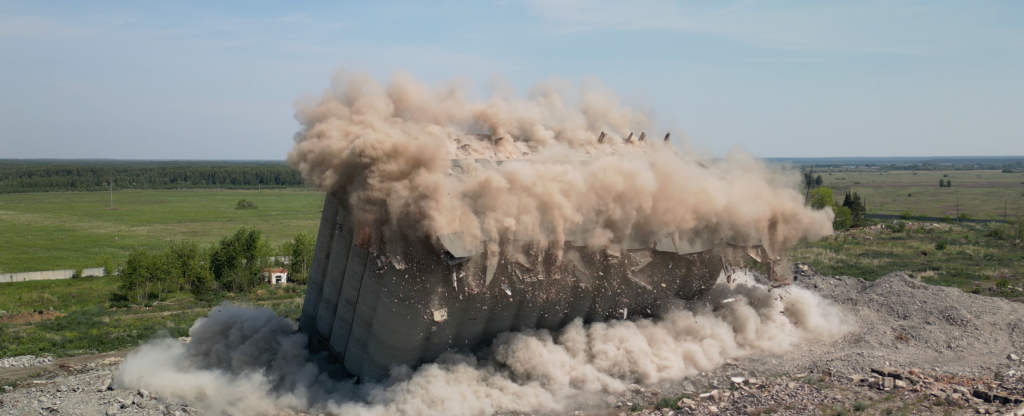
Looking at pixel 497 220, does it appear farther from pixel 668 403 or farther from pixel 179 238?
pixel 179 238

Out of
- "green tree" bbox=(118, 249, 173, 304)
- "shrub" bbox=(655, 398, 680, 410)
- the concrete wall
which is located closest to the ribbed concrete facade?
"shrub" bbox=(655, 398, 680, 410)

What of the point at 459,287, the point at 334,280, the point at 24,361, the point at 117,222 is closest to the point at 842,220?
the point at 334,280

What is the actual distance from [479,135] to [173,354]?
11.5m

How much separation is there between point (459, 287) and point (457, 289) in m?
0.07

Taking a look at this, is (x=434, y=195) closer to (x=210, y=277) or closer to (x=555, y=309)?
(x=555, y=309)

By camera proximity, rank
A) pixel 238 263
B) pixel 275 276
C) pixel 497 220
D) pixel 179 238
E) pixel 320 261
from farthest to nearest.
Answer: pixel 179 238 → pixel 275 276 → pixel 238 263 → pixel 320 261 → pixel 497 220

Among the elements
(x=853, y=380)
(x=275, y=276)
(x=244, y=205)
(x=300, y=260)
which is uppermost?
(x=853, y=380)

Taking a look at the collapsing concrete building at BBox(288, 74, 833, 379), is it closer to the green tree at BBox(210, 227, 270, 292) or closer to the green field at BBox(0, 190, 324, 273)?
the green tree at BBox(210, 227, 270, 292)

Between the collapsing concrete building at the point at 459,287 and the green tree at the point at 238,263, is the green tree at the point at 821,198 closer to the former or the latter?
the collapsing concrete building at the point at 459,287

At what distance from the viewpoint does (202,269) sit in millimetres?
39531

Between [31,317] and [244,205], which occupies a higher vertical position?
[31,317]

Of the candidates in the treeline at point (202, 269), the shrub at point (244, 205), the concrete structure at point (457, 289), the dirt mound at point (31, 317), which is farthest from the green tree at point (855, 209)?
the shrub at point (244, 205)

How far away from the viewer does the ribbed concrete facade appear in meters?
16.6

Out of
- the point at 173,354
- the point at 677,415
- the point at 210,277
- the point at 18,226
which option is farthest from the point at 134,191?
the point at 677,415
